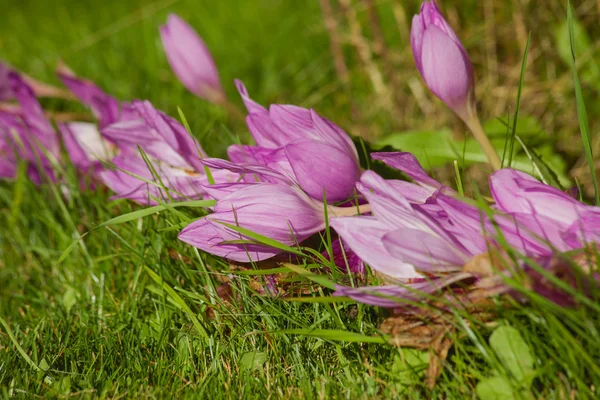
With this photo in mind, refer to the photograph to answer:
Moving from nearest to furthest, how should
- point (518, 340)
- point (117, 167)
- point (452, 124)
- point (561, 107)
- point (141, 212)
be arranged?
point (518, 340) < point (141, 212) < point (117, 167) < point (561, 107) < point (452, 124)

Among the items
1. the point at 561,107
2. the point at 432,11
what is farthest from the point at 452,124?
the point at 432,11

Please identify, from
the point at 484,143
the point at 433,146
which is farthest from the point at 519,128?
the point at 484,143

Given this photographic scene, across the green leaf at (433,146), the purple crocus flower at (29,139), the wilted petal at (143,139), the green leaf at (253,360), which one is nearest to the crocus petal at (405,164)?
the green leaf at (253,360)

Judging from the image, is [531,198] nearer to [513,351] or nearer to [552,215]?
[552,215]

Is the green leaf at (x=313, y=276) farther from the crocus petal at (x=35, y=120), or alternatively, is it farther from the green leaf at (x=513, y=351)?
the crocus petal at (x=35, y=120)

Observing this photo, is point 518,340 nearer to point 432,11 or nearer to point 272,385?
point 272,385

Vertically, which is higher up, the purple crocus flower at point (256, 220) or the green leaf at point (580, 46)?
the purple crocus flower at point (256, 220)
